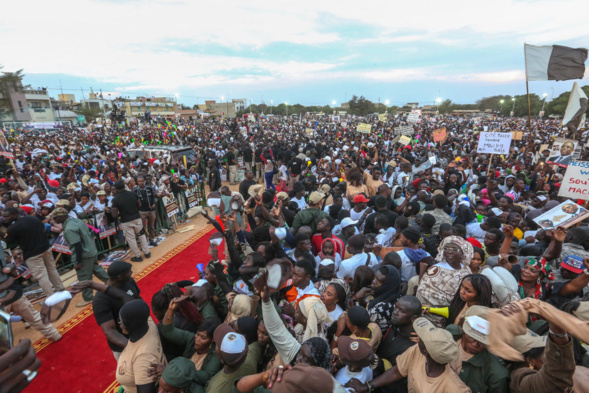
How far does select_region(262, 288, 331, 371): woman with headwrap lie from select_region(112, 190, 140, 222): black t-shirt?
5667 mm

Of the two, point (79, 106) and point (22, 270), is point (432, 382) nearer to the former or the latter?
point (22, 270)

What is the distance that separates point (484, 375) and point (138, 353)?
2.75 m

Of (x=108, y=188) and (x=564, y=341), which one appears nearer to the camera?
(x=564, y=341)

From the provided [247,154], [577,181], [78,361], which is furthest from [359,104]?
[78,361]

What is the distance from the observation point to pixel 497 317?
1.49m

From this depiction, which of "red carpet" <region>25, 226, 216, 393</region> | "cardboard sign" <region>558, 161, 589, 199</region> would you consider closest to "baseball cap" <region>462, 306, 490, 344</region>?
"red carpet" <region>25, 226, 216, 393</region>

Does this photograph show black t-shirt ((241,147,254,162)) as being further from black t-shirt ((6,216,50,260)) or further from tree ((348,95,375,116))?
→ tree ((348,95,375,116))

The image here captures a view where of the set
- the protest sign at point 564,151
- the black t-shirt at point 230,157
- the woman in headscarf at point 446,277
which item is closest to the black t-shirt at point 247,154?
the black t-shirt at point 230,157

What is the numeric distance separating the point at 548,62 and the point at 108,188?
38.8 ft

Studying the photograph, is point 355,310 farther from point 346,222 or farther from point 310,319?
point 346,222

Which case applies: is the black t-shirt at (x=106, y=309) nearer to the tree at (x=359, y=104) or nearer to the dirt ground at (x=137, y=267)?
the dirt ground at (x=137, y=267)

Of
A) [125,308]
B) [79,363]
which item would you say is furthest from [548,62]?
[79,363]

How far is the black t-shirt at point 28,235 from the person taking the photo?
467cm

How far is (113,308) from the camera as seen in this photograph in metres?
3.14
